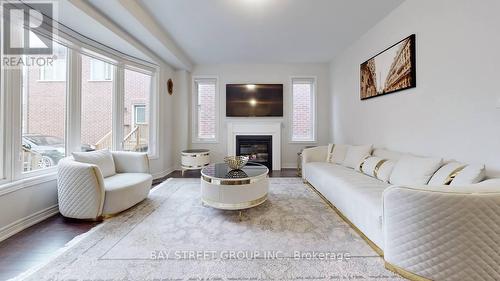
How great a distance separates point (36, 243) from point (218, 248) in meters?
1.71

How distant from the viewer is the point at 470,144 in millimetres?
1878

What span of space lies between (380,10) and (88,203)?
4.46 m

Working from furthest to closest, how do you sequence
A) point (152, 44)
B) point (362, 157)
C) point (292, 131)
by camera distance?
1. point (292, 131)
2. point (152, 44)
3. point (362, 157)

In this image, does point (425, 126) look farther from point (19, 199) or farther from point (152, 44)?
point (19, 199)

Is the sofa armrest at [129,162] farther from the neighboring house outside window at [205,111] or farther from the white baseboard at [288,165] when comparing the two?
the white baseboard at [288,165]

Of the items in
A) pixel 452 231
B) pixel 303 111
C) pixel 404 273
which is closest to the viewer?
pixel 452 231

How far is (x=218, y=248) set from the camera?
70.6 inches

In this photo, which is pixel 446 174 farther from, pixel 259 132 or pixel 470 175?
pixel 259 132

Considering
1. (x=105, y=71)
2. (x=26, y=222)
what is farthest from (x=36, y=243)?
(x=105, y=71)

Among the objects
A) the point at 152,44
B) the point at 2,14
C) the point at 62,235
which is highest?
the point at 152,44

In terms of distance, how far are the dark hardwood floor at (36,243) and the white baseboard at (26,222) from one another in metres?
0.05

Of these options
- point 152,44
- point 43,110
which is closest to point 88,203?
point 43,110

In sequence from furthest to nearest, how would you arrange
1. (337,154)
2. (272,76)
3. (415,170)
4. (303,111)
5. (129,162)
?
(303,111), (272,76), (337,154), (129,162), (415,170)

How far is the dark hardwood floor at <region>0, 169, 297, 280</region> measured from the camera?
5.16 feet
